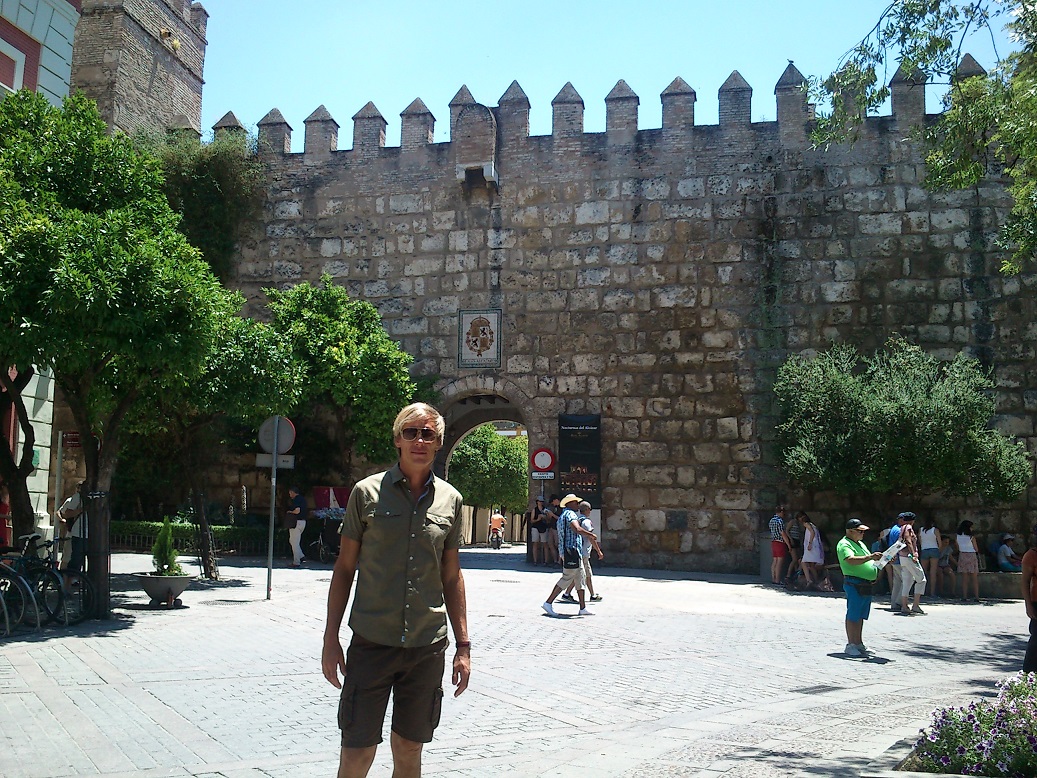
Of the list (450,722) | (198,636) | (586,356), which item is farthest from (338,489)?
(450,722)

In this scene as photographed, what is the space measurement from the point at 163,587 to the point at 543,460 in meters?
9.63

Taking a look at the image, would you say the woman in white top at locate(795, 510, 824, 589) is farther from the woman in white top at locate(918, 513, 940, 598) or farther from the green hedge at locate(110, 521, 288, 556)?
the green hedge at locate(110, 521, 288, 556)

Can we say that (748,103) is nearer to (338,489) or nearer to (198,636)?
(338,489)

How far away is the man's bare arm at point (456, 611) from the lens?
3781mm

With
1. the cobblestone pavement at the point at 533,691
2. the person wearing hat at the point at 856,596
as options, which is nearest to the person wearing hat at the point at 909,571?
the cobblestone pavement at the point at 533,691

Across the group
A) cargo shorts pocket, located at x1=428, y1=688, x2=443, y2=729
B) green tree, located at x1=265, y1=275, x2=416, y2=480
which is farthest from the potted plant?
cargo shorts pocket, located at x1=428, y1=688, x2=443, y2=729

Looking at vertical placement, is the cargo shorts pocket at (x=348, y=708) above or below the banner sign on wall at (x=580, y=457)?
below

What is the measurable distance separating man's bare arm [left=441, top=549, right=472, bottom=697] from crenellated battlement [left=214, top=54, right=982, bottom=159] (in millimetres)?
17039

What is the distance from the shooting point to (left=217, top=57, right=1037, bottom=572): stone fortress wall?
18547 mm

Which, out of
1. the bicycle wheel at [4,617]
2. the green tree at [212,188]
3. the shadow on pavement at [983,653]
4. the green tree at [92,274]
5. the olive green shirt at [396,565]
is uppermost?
the green tree at [212,188]

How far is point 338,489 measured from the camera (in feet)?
65.9

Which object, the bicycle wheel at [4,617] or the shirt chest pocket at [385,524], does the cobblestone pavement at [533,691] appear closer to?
the bicycle wheel at [4,617]

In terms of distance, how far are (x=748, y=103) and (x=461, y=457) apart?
23.7 m

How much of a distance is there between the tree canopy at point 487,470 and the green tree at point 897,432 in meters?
23.3
